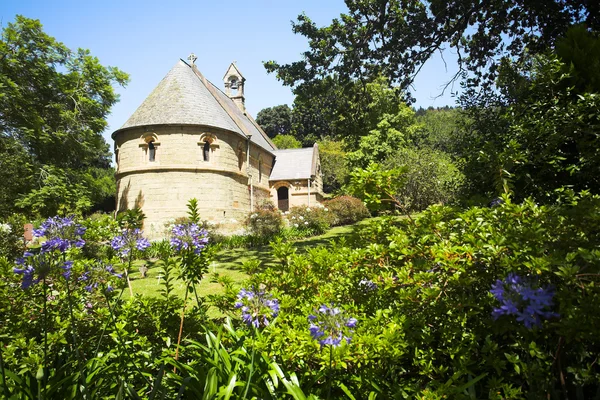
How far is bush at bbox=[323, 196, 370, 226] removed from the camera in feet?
76.5

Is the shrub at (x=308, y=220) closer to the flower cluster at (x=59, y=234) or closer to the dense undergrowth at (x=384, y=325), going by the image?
the dense undergrowth at (x=384, y=325)

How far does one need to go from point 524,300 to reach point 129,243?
10.6ft

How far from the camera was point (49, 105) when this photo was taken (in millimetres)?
21391

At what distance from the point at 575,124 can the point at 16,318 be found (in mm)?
6454

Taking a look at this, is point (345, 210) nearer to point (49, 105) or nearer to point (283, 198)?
point (283, 198)

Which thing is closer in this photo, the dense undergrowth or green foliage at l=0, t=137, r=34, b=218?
the dense undergrowth

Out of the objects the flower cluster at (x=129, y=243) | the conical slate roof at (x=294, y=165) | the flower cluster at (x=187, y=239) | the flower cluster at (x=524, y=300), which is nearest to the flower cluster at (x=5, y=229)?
the flower cluster at (x=129, y=243)

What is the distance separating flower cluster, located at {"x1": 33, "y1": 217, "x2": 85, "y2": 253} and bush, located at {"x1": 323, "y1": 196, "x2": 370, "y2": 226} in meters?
20.5

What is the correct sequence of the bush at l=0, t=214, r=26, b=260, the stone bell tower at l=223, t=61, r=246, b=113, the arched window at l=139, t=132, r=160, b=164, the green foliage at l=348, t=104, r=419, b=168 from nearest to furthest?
1. the bush at l=0, t=214, r=26, b=260
2. the arched window at l=139, t=132, r=160, b=164
3. the green foliage at l=348, t=104, r=419, b=168
4. the stone bell tower at l=223, t=61, r=246, b=113

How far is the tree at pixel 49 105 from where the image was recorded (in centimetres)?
2011

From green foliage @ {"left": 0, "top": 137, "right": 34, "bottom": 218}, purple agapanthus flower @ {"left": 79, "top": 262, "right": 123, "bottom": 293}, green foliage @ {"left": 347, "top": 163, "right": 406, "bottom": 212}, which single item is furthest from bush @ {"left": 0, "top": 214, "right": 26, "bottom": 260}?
green foliage @ {"left": 347, "top": 163, "right": 406, "bottom": 212}

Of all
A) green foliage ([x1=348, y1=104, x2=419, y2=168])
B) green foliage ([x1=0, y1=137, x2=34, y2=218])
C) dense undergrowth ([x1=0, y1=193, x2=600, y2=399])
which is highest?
green foliage ([x1=348, y1=104, x2=419, y2=168])

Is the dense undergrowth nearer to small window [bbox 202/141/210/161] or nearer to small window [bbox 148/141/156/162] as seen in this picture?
small window [bbox 202/141/210/161]

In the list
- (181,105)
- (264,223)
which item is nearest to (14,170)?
(181,105)
